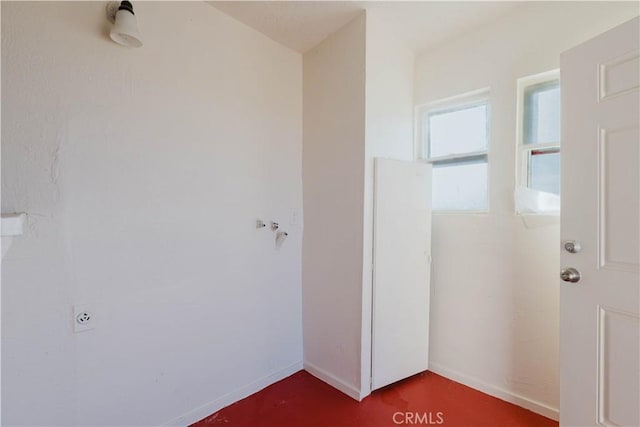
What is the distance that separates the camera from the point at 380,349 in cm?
195

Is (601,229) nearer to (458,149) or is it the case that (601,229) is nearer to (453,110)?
(458,149)

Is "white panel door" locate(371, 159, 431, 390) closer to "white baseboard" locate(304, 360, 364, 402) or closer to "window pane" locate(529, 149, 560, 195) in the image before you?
"white baseboard" locate(304, 360, 364, 402)

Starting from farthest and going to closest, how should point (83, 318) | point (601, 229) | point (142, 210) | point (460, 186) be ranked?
1. point (460, 186)
2. point (142, 210)
3. point (83, 318)
4. point (601, 229)

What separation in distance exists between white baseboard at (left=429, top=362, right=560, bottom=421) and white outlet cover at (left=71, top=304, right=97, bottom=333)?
88.0 inches

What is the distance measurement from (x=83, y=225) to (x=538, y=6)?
2.79 metres

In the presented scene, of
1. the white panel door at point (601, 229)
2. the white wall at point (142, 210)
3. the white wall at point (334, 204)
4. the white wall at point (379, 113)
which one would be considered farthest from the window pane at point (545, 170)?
the white wall at point (142, 210)

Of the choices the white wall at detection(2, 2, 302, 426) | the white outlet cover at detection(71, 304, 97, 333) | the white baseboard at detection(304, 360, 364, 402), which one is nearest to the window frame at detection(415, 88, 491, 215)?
the white wall at detection(2, 2, 302, 426)

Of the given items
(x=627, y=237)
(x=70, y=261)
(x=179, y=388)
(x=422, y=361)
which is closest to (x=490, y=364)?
(x=422, y=361)

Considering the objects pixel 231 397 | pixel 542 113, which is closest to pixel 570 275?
pixel 542 113

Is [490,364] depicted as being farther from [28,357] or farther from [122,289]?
[28,357]

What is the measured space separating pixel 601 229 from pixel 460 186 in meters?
0.98

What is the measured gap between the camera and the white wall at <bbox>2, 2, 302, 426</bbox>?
48.6 inches

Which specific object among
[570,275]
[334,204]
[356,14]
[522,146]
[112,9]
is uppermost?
[356,14]

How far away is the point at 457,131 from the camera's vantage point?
2.20 meters
